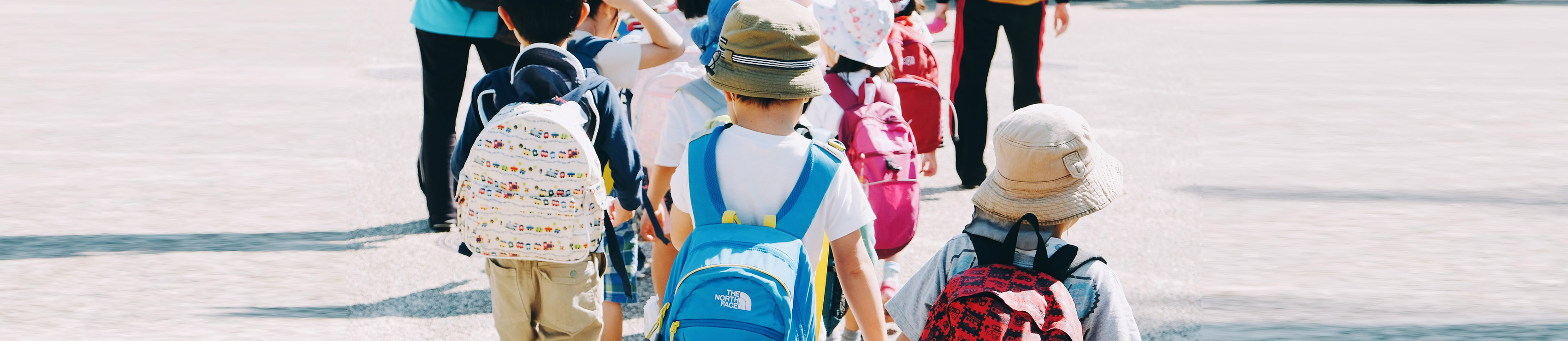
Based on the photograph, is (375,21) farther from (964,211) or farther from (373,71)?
(964,211)

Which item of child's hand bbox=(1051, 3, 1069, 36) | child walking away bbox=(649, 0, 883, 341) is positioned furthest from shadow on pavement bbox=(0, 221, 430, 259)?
child's hand bbox=(1051, 3, 1069, 36)

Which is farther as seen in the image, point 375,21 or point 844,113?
point 375,21

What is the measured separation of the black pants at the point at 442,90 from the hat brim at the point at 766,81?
233cm

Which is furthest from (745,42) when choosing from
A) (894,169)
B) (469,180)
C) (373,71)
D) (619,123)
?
(373,71)

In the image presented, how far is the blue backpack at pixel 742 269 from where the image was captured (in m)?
2.38

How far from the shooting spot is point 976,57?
6125 mm

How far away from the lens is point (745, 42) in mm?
2615

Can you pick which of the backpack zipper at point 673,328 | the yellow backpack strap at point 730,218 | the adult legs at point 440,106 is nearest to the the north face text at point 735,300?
the backpack zipper at point 673,328

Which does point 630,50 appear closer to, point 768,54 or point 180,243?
point 768,54

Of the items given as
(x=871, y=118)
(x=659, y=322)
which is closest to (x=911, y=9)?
(x=871, y=118)

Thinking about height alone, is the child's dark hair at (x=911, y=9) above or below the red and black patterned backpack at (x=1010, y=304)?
above

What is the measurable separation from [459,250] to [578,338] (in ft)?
1.36

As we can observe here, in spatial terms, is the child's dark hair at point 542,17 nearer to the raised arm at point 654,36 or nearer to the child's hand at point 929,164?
the raised arm at point 654,36

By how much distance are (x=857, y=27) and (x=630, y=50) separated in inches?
29.3
